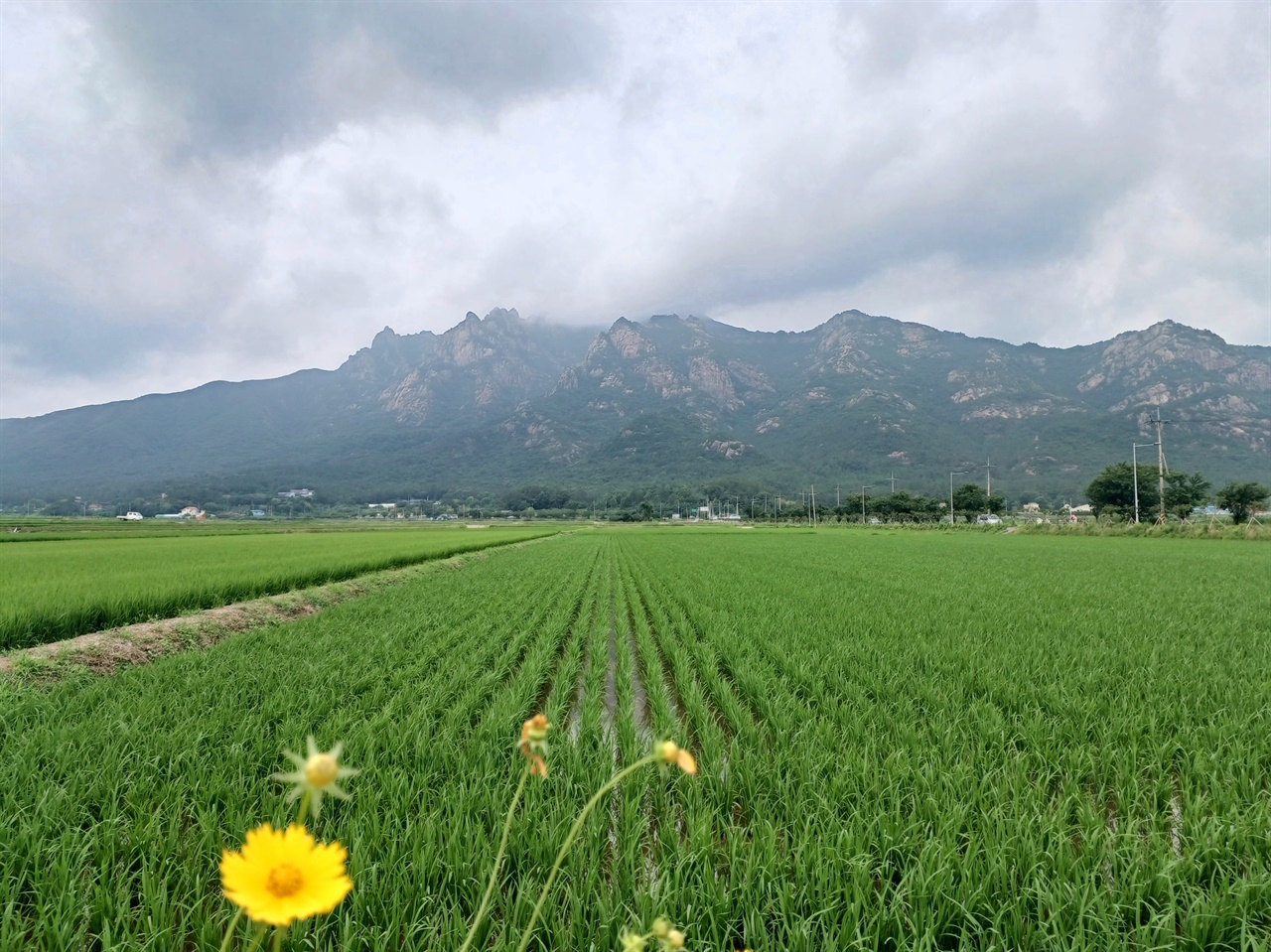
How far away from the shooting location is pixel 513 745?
15.2 feet

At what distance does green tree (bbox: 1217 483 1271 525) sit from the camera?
2169 inches

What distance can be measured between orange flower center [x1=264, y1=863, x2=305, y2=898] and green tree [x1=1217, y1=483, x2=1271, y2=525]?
78.6 meters

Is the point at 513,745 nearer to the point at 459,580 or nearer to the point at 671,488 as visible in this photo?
the point at 459,580

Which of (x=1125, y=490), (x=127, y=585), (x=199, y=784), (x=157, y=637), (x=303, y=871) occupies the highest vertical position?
(x=1125, y=490)

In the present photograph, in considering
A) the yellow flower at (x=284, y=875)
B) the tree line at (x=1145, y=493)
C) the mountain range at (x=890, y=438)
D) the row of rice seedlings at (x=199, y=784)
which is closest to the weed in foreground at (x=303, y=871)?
the yellow flower at (x=284, y=875)

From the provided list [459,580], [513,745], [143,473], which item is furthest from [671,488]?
[143,473]

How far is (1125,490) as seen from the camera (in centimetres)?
6078

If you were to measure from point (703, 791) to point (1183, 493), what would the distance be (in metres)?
83.6

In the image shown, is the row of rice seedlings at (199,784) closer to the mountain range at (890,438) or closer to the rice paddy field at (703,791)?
the rice paddy field at (703,791)

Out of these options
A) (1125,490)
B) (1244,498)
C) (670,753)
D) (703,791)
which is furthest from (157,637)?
(1244,498)

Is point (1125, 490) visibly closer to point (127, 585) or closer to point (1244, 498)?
point (1244, 498)

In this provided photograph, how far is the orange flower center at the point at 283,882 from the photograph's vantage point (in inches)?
37.1

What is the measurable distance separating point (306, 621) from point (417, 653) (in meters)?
3.60

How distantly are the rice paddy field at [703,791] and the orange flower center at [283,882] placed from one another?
190 centimetres
